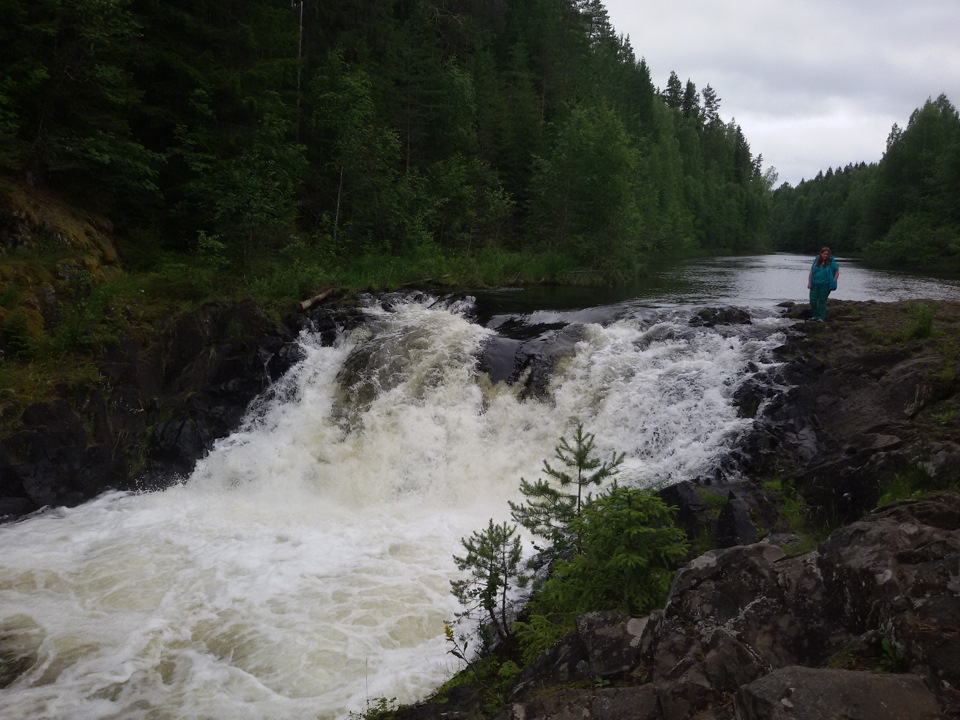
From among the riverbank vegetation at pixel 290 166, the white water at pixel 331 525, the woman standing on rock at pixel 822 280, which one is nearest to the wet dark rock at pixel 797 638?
the white water at pixel 331 525

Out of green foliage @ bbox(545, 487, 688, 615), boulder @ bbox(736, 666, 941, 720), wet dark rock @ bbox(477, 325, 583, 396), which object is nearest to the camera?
boulder @ bbox(736, 666, 941, 720)

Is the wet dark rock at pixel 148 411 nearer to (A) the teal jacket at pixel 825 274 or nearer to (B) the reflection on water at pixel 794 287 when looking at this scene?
(A) the teal jacket at pixel 825 274

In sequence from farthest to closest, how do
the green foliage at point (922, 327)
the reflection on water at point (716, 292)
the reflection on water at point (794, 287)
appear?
1. the reflection on water at point (794, 287)
2. the reflection on water at point (716, 292)
3. the green foliage at point (922, 327)

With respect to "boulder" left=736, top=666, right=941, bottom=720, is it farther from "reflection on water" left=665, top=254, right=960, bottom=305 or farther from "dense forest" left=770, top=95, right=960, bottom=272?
"dense forest" left=770, top=95, right=960, bottom=272

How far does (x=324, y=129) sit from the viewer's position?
81.0ft

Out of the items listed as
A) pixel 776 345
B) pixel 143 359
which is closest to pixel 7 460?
pixel 143 359

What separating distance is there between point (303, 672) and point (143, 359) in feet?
28.2

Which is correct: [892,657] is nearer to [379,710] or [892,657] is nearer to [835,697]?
[835,697]

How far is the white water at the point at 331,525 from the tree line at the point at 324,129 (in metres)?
6.65

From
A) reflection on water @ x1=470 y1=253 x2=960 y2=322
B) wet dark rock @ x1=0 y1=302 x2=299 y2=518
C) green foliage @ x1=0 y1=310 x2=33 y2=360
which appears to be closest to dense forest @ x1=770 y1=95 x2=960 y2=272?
reflection on water @ x1=470 y1=253 x2=960 y2=322

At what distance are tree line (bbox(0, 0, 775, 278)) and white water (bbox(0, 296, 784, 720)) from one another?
6651mm

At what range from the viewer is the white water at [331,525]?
254 inches

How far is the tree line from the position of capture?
46.3ft

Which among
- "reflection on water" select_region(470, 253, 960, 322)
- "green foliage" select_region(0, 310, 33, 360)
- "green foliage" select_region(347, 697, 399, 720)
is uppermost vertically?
"reflection on water" select_region(470, 253, 960, 322)
